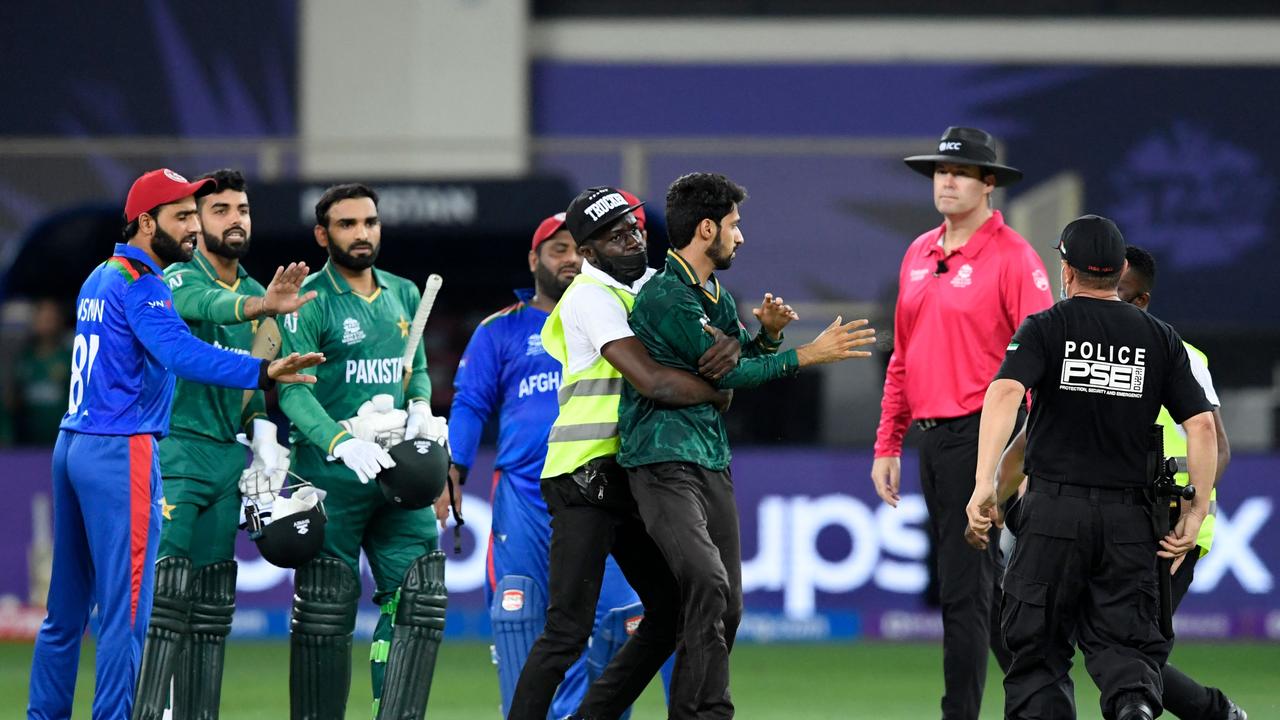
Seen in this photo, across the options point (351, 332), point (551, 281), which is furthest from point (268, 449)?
point (551, 281)

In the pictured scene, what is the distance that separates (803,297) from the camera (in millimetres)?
13828

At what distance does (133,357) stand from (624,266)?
1.98 m

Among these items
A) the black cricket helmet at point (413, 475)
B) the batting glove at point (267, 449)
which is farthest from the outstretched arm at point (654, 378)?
the batting glove at point (267, 449)

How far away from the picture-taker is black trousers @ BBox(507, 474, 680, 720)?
21.8ft

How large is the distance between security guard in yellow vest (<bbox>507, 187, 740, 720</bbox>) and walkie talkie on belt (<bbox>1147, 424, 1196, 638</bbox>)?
60.5 inches

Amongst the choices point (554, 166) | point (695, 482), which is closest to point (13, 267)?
point (554, 166)

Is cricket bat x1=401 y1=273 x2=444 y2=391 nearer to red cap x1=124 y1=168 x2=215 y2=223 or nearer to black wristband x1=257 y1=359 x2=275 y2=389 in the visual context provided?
black wristband x1=257 y1=359 x2=275 y2=389

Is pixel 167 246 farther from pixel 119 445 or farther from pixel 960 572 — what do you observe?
pixel 960 572

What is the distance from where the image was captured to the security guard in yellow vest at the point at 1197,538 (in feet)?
23.2

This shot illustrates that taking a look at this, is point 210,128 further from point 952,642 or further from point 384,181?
point 952,642

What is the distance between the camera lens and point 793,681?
35.7ft

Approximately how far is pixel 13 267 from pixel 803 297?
20.4 feet

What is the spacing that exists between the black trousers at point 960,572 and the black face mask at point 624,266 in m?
1.63

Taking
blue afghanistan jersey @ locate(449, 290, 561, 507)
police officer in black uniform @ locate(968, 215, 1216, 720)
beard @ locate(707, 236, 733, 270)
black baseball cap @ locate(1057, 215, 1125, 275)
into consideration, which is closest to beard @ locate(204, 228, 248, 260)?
blue afghanistan jersey @ locate(449, 290, 561, 507)
